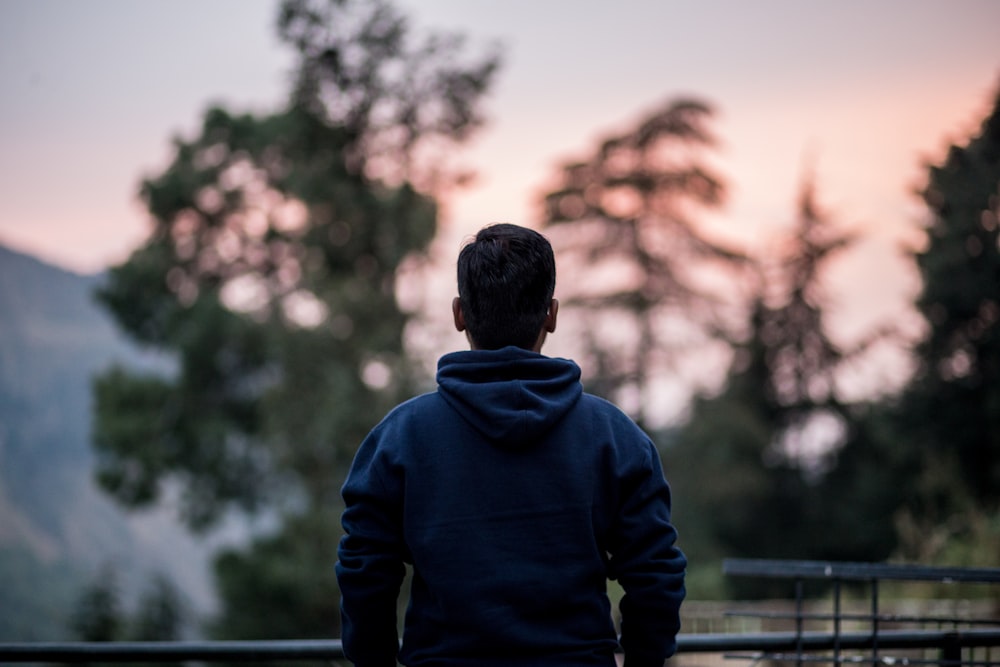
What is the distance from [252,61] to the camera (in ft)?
58.7

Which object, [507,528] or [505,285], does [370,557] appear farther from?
[505,285]

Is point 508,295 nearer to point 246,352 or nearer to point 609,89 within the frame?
point 246,352

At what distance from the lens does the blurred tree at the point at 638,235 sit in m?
20.8

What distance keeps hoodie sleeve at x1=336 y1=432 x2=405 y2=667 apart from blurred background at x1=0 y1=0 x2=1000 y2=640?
12.6m

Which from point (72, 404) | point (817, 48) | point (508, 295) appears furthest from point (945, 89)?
point (72, 404)

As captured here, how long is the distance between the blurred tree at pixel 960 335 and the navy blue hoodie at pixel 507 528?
17.8 meters

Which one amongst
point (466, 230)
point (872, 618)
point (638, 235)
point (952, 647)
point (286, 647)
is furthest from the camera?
point (638, 235)

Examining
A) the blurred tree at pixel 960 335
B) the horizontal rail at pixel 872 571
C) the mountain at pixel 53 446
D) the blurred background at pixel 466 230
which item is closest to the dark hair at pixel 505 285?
the horizontal rail at pixel 872 571

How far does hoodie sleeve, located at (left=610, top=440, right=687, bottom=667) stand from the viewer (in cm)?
172

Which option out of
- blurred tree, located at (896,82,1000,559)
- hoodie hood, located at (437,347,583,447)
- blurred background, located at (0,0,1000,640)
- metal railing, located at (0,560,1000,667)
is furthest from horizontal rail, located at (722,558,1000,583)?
blurred tree, located at (896,82,1000,559)

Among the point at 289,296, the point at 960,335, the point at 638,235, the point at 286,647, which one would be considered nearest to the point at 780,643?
the point at 286,647

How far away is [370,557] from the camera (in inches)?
66.4

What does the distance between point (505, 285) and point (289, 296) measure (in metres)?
16.2

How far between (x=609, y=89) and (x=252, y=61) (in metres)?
8.14
